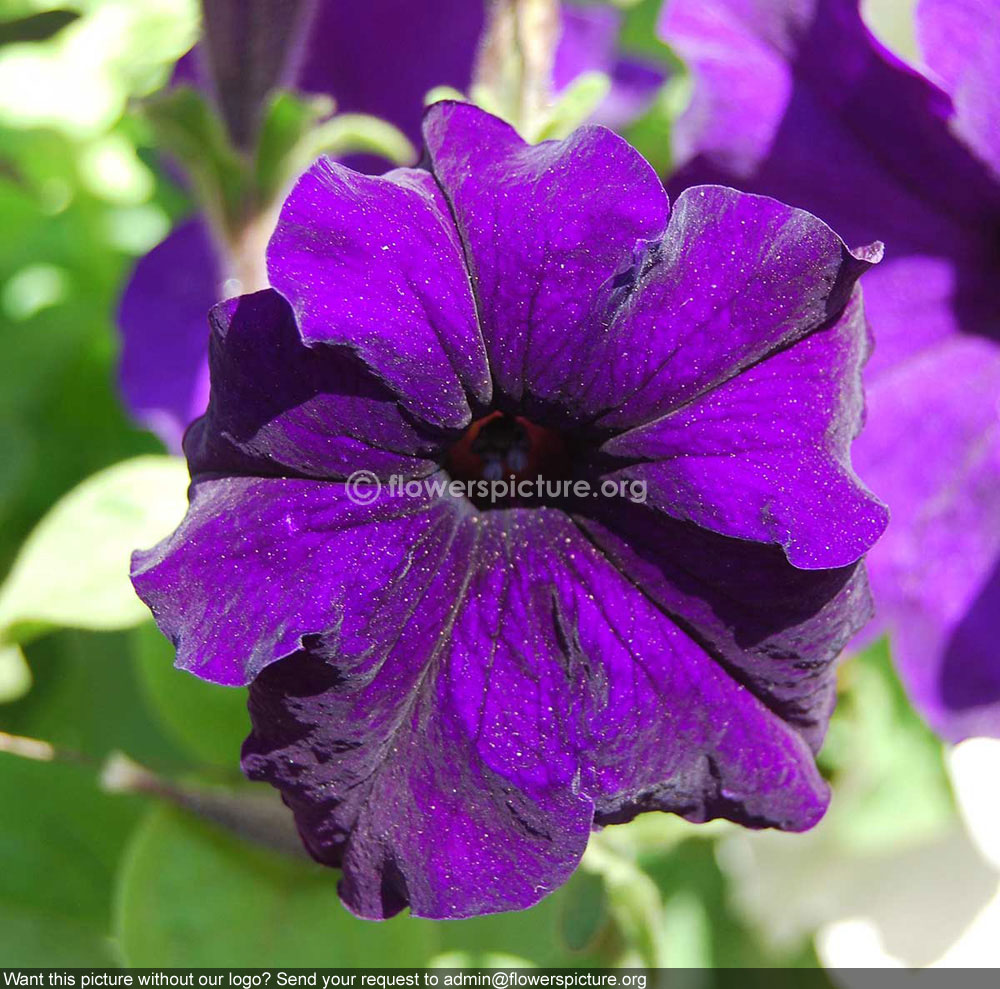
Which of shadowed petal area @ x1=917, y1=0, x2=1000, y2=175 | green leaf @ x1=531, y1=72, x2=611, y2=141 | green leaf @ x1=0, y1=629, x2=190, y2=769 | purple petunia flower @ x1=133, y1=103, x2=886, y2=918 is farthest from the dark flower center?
green leaf @ x1=0, y1=629, x2=190, y2=769

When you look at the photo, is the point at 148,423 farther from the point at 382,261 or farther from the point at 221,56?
the point at 382,261

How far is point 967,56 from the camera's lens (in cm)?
63

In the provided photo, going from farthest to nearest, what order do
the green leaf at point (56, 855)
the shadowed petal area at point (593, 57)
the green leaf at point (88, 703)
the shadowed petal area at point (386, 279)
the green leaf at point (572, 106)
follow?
the shadowed petal area at point (593, 57) < the green leaf at point (88, 703) < the green leaf at point (56, 855) < the green leaf at point (572, 106) < the shadowed petal area at point (386, 279)

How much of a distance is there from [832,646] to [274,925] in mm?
328

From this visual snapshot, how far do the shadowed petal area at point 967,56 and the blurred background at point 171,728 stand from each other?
0.17 meters

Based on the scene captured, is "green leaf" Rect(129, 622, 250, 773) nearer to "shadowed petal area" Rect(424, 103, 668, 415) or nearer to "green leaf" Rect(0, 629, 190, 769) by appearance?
"green leaf" Rect(0, 629, 190, 769)

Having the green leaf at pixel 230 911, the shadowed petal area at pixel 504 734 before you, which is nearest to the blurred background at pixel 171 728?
the green leaf at pixel 230 911

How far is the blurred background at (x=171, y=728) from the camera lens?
2.05 feet

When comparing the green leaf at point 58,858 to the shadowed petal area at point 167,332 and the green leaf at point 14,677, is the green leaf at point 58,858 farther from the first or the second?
the shadowed petal area at point 167,332

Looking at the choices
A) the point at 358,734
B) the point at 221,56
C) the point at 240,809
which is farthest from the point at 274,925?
the point at 221,56

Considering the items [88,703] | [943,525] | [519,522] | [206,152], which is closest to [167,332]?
[206,152]

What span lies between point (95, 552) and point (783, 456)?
13.8 inches

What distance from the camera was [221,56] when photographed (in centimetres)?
66

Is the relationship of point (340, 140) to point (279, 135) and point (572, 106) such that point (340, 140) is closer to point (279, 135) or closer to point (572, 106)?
point (279, 135)
